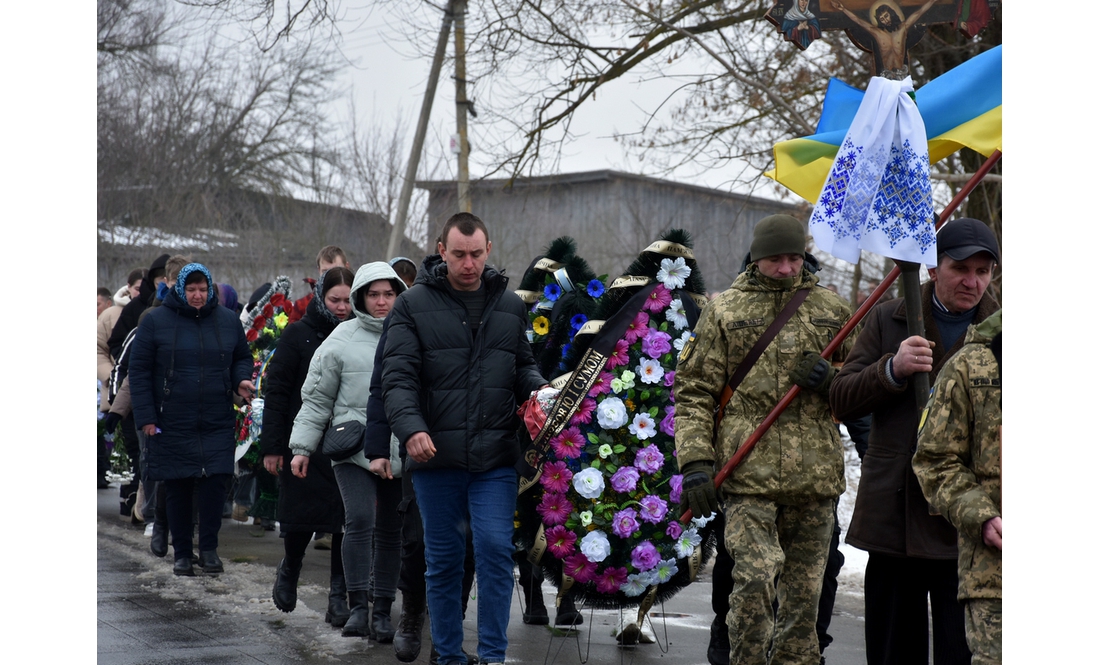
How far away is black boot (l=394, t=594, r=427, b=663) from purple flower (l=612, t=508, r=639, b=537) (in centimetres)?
111

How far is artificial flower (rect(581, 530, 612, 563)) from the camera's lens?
19.5ft

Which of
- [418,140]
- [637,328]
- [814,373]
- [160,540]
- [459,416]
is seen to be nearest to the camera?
[814,373]

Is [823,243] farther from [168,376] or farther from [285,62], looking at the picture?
[285,62]

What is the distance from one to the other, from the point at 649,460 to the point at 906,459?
149 centimetres

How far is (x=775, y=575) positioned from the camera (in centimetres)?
491

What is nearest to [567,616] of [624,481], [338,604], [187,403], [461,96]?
[338,604]

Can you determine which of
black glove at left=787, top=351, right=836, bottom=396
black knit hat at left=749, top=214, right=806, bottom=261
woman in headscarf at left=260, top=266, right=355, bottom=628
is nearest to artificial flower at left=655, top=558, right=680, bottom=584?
black glove at left=787, top=351, right=836, bottom=396

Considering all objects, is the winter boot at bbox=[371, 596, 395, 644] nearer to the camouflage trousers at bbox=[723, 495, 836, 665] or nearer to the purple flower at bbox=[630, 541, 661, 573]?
the purple flower at bbox=[630, 541, 661, 573]

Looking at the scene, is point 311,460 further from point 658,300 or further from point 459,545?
point 658,300

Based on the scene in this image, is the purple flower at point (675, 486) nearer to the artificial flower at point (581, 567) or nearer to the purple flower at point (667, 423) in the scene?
the purple flower at point (667, 423)

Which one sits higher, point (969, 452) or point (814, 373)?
point (814, 373)

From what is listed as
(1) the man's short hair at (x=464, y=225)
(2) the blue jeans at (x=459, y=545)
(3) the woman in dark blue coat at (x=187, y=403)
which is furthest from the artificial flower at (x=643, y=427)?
(3) the woman in dark blue coat at (x=187, y=403)

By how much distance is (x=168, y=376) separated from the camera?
8750 mm

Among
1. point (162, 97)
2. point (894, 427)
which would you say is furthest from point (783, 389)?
point (162, 97)
